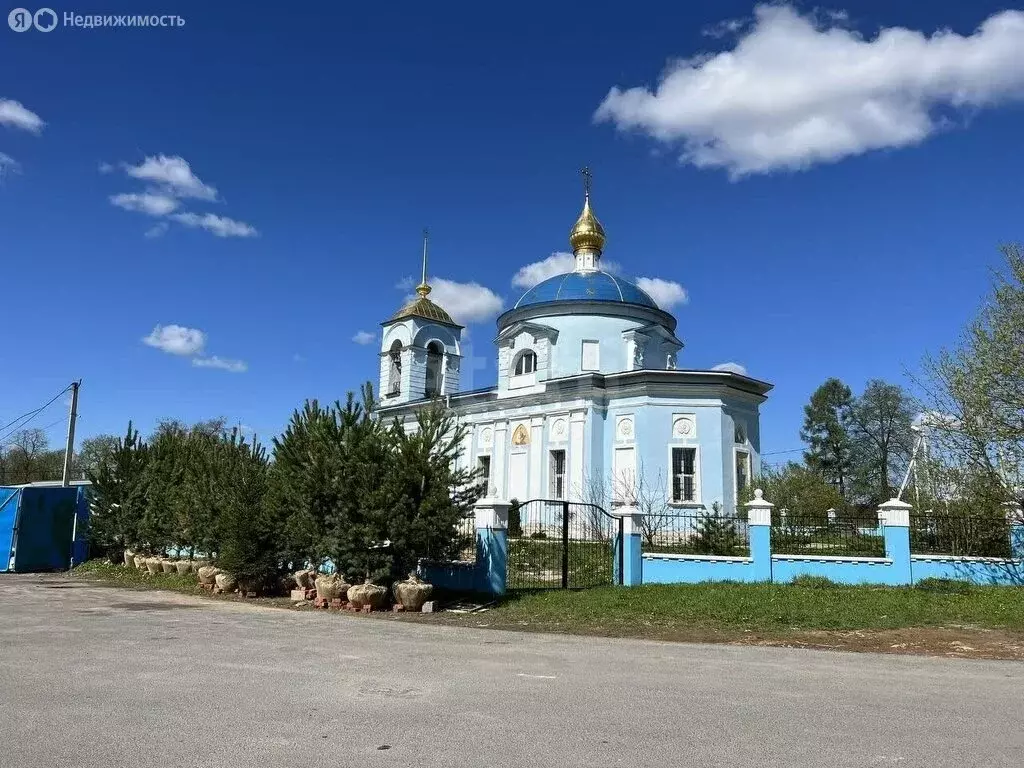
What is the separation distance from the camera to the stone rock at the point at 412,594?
43.5 feet

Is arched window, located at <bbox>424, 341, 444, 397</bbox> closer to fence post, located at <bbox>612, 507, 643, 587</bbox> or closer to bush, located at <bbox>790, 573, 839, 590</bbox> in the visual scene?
fence post, located at <bbox>612, 507, 643, 587</bbox>

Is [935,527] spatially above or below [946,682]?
above

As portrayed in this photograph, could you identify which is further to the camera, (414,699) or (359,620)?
(359,620)

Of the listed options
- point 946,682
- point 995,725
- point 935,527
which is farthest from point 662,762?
point 935,527

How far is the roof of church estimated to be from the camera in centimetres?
3838

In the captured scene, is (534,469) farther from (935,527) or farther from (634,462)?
(935,527)

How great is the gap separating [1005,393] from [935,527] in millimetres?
3028

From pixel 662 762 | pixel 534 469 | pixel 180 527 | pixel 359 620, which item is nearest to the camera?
pixel 662 762

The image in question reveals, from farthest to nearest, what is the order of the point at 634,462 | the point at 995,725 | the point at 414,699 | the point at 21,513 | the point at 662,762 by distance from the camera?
the point at 634,462 → the point at 21,513 → the point at 414,699 → the point at 995,725 → the point at 662,762

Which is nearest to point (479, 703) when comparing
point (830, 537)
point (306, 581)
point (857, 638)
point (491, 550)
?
point (857, 638)

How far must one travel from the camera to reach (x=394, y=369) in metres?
39.7

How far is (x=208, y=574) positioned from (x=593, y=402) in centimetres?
1656

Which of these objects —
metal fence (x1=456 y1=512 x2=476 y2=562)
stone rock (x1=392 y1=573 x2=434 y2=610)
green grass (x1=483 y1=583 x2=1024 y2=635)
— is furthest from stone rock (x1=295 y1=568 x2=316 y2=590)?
green grass (x1=483 y1=583 x2=1024 y2=635)

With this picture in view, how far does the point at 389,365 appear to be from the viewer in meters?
39.8
